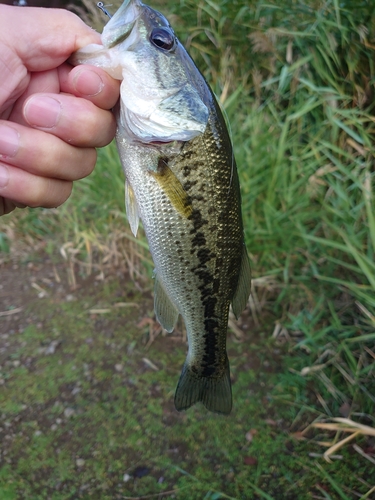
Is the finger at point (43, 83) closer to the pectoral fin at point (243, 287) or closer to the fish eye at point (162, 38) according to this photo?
the fish eye at point (162, 38)

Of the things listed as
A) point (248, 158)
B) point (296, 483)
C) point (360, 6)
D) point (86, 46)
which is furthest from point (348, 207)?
point (86, 46)

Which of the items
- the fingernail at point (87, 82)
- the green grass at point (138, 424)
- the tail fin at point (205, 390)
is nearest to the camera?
the fingernail at point (87, 82)

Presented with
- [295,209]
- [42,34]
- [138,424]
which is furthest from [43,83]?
[138,424]

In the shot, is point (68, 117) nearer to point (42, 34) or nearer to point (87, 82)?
point (87, 82)

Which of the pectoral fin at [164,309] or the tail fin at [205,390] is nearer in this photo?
the pectoral fin at [164,309]

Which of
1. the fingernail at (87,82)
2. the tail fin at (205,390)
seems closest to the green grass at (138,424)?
the tail fin at (205,390)

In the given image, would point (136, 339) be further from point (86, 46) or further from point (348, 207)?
point (86, 46)

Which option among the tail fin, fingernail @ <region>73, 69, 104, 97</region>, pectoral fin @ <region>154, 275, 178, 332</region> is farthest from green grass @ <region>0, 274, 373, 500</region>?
fingernail @ <region>73, 69, 104, 97</region>

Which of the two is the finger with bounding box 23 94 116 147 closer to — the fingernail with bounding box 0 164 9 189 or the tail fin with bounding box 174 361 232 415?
the fingernail with bounding box 0 164 9 189
